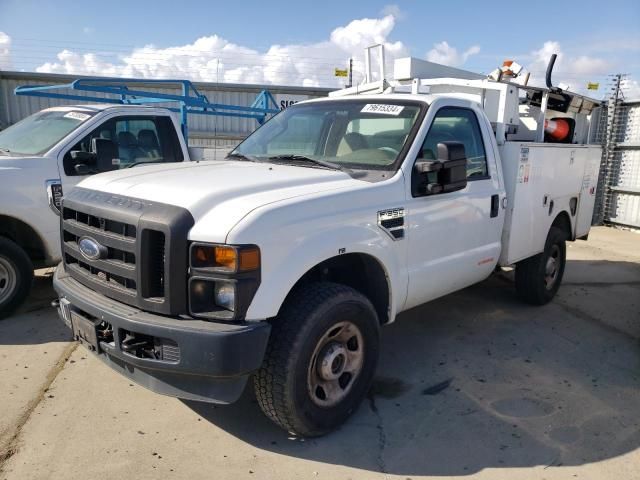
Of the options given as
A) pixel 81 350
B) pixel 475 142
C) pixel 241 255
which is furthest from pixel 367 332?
pixel 81 350

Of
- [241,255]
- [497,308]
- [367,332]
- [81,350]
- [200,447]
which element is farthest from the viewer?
[497,308]

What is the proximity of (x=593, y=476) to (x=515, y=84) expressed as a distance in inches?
133

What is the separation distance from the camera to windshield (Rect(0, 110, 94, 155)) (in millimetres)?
5273

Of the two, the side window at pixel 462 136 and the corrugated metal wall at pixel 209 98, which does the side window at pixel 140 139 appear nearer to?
the side window at pixel 462 136

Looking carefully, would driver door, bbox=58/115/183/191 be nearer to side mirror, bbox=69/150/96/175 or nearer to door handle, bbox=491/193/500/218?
side mirror, bbox=69/150/96/175

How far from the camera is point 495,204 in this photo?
439 centimetres

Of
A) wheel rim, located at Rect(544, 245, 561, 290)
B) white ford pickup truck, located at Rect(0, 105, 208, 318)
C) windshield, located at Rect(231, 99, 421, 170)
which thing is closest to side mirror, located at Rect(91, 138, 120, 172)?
white ford pickup truck, located at Rect(0, 105, 208, 318)

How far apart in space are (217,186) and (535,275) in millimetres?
3747

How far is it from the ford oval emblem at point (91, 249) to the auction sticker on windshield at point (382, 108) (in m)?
2.13

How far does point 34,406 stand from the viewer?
134 inches

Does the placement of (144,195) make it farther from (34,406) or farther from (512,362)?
(512,362)

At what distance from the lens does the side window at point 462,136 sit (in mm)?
3830

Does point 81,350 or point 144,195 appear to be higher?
point 144,195

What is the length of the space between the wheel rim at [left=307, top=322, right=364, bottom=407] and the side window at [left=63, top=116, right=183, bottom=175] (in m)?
3.35
